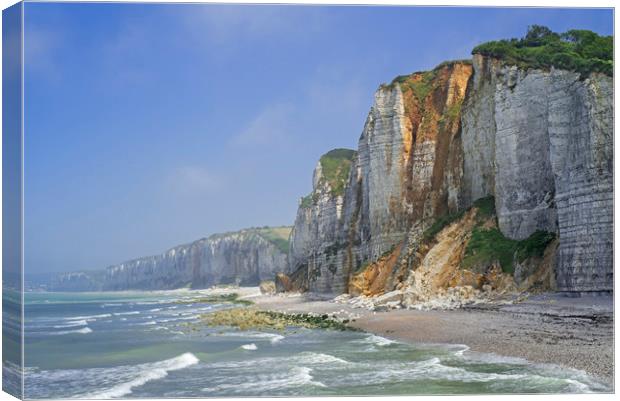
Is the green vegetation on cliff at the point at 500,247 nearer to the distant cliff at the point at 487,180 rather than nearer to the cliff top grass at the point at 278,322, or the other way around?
the distant cliff at the point at 487,180

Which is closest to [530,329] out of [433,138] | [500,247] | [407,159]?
[500,247]

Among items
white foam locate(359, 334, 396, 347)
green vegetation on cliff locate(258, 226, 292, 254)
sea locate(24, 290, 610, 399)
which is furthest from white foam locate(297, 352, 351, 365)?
green vegetation on cliff locate(258, 226, 292, 254)

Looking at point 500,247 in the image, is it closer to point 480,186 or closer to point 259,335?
point 480,186

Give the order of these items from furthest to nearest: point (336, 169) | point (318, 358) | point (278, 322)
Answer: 1. point (336, 169)
2. point (278, 322)
3. point (318, 358)

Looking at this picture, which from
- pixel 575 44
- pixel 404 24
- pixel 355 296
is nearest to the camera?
pixel 404 24

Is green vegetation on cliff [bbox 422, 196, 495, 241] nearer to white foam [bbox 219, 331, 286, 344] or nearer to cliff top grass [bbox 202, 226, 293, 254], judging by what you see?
white foam [bbox 219, 331, 286, 344]

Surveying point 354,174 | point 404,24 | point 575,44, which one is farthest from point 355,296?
point 404,24

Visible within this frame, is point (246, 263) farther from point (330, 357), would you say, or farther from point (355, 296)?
point (330, 357)
